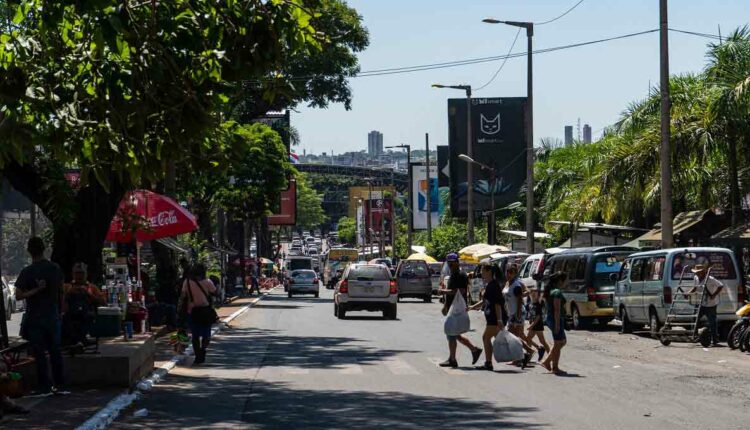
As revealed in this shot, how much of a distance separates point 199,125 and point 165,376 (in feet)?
23.4

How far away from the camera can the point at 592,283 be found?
32.9 m

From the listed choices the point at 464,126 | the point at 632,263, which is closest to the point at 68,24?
the point at 632,263

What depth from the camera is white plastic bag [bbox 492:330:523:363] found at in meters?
20.2

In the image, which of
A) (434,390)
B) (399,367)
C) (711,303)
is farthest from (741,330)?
(434,390)

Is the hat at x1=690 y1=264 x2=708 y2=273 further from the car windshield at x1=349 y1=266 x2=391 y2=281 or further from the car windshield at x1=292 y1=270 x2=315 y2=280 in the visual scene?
the car windshield at x1=292 y1=270 x2=315 y2=280

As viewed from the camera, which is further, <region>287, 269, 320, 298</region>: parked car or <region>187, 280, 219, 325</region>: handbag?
<region>287, 269, 320, 298</region>: parked car

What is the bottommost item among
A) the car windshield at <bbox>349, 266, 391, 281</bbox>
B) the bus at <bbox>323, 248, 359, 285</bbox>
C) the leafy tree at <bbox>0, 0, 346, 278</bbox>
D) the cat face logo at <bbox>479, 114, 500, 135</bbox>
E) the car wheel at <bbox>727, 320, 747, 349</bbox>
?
the car wheel at <bbox>727, 320, 747, 349</bbox>

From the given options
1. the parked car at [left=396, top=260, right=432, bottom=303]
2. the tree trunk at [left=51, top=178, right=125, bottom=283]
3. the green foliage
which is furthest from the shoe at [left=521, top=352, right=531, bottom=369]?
the green foliage

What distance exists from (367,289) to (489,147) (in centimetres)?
5739

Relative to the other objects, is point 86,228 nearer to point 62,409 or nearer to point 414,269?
point 62,409

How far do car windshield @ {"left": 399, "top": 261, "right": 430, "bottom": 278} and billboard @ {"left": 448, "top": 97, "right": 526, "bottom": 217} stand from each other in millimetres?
34311

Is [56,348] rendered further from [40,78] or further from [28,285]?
[40,78]

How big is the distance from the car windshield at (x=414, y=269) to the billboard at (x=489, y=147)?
113 feet

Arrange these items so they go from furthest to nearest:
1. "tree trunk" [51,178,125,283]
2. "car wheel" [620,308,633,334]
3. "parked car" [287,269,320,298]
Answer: "parked car" [287,269,320,298] < "car wheel" [620,308,633,334] < "tree trunk" [51,178,125,283]
